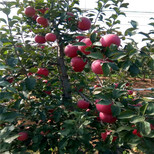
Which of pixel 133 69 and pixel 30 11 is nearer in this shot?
pixel 133 69

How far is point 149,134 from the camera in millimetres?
650

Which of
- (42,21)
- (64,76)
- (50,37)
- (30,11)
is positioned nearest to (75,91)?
(64,76)

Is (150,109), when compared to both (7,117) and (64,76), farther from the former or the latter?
(64,76)

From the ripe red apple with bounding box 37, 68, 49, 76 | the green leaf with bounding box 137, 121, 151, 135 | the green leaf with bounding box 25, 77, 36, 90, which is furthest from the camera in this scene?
the ripe red apple with bounding box 37, 68, 49, 76

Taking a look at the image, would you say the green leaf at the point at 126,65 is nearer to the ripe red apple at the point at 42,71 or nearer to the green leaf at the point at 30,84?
the green leaf at the point at 30,84

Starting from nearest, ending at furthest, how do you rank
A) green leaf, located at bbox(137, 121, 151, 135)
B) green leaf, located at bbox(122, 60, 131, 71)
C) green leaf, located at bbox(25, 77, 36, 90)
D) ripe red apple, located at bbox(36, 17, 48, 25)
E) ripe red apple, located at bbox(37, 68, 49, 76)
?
1. green leaf, located at bbox(137, 121, 151, 135)
2. green leaf, located at bbox(122, 60, 131, 71)
3. green leaf, located at bbox(25, 77, 36, 90)
4. ripe red apple, located at bbox(37, 68, 49, 76)
5. ripe red apple, located at bbox(36, 17, 48, 25)

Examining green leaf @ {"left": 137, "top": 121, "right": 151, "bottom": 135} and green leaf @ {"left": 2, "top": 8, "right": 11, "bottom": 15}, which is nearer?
green leaf @ {"left": 137, "top": 121, "right": 151, "bottom": 135}

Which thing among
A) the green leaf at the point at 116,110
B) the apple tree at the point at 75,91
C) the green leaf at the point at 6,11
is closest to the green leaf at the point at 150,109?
the apple tree at the point at 75,91

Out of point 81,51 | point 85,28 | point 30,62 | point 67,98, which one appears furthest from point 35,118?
point 85,28

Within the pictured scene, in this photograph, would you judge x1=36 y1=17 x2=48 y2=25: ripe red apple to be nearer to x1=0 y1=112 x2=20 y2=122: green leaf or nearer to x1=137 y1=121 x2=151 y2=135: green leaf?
x1=0 y1=112 x2=20 y2=122: green leaf

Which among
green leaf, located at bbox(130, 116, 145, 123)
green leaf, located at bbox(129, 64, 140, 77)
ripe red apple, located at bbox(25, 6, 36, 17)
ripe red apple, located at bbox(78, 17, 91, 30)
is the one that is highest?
ripe red apple, located at bbox(25, 6, 36, 17)

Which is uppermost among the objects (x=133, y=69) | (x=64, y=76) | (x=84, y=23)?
(x=84, y=23)

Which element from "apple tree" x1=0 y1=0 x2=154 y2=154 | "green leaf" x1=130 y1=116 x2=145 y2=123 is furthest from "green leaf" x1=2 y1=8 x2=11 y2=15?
"green leaf" x1=130 y1=116 x2=145 y2=123

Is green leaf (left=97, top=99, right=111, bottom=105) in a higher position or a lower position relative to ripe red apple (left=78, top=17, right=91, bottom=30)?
lower
